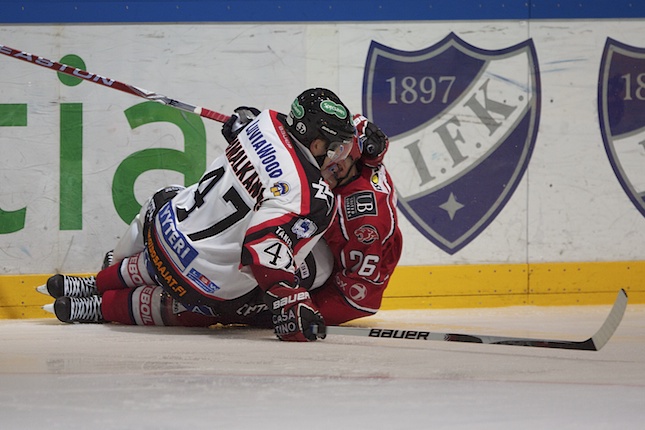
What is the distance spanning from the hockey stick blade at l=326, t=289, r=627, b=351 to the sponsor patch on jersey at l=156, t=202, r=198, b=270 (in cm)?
57

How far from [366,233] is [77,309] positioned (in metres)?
1.11

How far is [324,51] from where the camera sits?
14.3 feet

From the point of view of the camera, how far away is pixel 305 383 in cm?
229

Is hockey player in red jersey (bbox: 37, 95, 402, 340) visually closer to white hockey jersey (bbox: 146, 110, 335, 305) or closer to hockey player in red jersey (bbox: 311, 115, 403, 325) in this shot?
hockey player in red jersey (bbox: 311, 115, 403, 325)

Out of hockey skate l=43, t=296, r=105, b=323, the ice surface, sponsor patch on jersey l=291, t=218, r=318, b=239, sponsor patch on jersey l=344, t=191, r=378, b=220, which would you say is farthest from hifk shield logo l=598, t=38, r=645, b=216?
hockey skate l=43, t=296, r=105, b=323

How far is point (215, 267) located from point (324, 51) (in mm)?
1404

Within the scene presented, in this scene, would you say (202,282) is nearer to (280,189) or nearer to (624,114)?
(280,189)

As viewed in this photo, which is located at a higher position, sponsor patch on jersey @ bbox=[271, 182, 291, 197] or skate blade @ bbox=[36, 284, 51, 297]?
sponsor patch on jersey @ bbox=[271, 182, 291, 197]

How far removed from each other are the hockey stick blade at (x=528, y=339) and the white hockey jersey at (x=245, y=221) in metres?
0.29

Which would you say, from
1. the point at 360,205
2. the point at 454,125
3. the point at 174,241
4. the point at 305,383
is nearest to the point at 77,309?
the point at 174,241

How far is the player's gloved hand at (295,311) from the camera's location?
3045mm

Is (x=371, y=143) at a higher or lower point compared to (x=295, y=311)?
higher

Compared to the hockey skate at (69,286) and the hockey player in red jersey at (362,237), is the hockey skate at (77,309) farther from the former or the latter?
the hockey player in red jersey at (362,237)

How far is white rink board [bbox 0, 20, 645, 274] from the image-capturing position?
4.18 m
